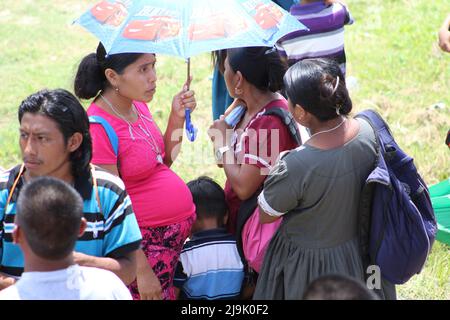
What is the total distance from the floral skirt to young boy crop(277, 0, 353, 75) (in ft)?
5.36

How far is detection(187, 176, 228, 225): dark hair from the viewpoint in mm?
3943

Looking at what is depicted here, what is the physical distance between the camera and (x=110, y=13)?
3.63 meters

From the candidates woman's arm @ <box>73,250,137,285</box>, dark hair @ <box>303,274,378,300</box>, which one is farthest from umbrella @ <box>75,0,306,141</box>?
dark hair @ <box>303,274,378,300</box>

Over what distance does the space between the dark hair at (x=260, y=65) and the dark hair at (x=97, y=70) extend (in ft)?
1.62

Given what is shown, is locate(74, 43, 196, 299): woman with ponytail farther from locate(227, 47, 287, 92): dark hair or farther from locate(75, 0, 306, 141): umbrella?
locate(227, 47, 287, 92): dark hair

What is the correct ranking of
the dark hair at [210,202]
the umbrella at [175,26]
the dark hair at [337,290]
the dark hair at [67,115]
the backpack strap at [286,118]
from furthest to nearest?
the dark hair at [210,202]
the backpack strap at [286,118]
the umbrella at [175,26]
the dark hair at [67,115]
the dark hair at [337,290]

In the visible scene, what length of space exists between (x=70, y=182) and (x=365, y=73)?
18.1ft

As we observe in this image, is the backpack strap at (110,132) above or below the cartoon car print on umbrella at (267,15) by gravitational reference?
below

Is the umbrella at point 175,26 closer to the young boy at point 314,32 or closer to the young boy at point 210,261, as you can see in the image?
the young boy at point 210,261

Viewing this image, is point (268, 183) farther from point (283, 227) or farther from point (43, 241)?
point (43, 241)

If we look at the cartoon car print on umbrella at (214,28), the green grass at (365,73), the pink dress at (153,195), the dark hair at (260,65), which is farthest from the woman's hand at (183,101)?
the green grass at (365,73)

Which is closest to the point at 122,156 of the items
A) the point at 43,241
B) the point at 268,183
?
the point at 268,183

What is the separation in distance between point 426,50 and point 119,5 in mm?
5586

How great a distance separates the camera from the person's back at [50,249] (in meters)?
2.45
